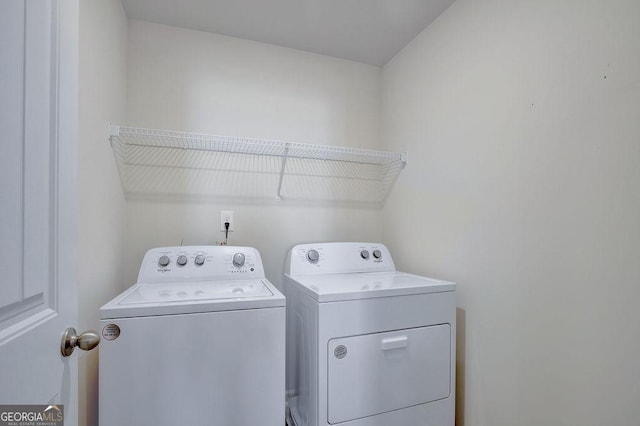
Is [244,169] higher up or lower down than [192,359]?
higher up

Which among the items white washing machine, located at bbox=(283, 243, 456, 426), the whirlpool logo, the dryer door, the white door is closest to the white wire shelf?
white washing machine, located at bbox=(283, 243, 456, 426)

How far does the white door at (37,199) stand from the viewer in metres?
0.46

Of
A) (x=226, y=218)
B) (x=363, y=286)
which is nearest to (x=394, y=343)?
(x=363, y=286)

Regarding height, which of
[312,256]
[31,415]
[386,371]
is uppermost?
[312,256]

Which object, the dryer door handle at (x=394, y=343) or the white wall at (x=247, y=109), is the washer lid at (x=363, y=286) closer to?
the dryer door handle at (x=394, y=343)

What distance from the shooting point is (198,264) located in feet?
4.97

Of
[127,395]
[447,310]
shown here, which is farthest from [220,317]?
[447,310]

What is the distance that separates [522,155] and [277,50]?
1.64 meters

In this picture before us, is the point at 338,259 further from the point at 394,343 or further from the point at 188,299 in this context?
the point at 188,299

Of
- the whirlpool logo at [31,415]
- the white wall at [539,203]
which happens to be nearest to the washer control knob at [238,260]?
the whirlpool logo at [31,415]

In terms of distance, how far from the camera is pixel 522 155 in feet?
3.90

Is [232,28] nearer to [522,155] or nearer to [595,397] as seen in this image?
[522,155]

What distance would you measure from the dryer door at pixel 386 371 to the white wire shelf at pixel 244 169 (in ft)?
3.53

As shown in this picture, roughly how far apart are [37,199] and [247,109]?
4.92 ft
